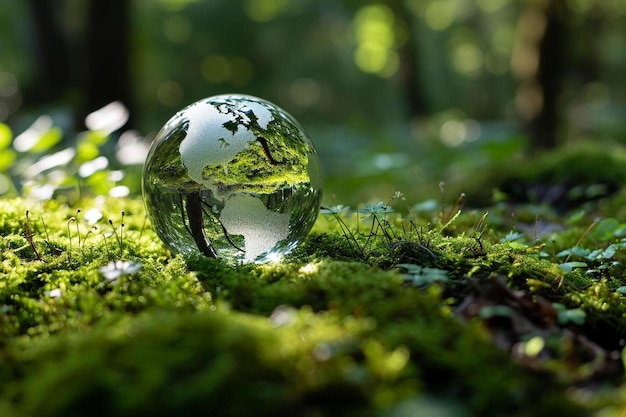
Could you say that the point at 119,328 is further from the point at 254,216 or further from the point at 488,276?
the point at 488,276

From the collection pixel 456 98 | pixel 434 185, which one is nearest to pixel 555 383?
pixel 434 185

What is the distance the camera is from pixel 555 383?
6.30 ft

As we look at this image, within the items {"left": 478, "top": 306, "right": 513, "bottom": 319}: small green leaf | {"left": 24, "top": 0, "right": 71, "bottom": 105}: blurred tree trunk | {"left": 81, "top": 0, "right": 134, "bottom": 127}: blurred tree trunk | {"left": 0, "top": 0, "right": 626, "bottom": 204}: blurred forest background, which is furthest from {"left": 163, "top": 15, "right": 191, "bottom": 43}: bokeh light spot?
{"left": 478, "top": 306, "right": 513, "bottom": 319}: small green leaf

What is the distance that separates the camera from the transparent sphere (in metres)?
2.83

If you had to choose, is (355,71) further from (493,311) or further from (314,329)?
(314,329)

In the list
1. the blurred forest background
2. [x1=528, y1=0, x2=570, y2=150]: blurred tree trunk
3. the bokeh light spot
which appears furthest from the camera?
the bokeh light spot

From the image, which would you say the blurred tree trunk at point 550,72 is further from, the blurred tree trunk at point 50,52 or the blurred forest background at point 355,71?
the blurred tree trunk at point 50,52

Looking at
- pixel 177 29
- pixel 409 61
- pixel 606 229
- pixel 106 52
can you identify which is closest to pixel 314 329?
pixel 606 229

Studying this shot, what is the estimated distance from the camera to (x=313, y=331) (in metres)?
1.92

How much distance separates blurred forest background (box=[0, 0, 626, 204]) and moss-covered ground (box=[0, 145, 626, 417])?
227cm

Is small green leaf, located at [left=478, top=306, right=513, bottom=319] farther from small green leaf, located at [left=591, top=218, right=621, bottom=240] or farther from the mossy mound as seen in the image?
small green leaf, located at [left=591, top=218, right=621, bottom=240]

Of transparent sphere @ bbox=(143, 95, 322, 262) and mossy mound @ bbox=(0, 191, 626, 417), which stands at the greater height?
transparent sphere @ bbox=(143, 95, 322, 262)

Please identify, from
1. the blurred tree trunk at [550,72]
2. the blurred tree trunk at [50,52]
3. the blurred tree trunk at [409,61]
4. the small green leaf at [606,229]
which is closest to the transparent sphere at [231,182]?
the small green leaf at [606,229]

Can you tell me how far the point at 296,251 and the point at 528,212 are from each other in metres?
2.84
